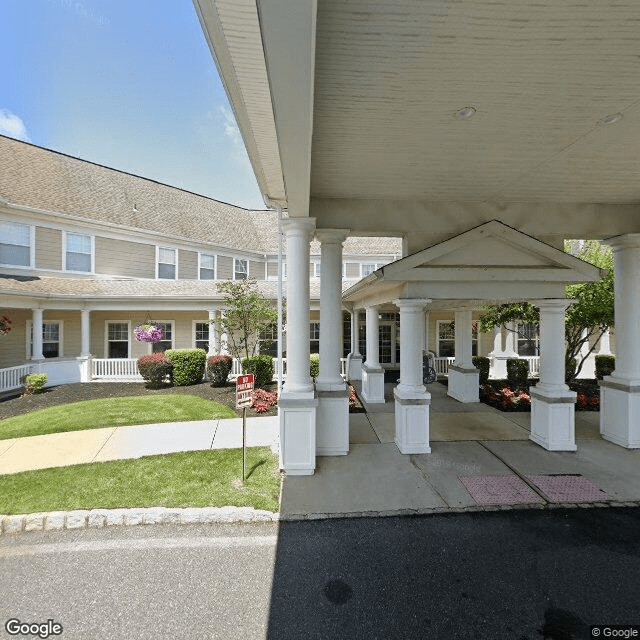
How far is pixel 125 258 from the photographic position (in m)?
15.7

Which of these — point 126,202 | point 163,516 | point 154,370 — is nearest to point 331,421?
point 163,516

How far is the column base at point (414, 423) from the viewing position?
19.7 feet

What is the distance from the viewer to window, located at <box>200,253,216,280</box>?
1766 cm

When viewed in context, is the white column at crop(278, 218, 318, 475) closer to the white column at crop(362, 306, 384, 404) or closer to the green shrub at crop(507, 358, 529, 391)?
the white column at crop(362, 306, 384, 404)

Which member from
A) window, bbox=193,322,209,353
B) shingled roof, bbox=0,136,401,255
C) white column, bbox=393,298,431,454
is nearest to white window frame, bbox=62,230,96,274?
shingled roof, bbox=0,136,401,255

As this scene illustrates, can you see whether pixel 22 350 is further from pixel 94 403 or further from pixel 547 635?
pixel 547 635

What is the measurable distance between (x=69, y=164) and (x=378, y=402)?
1901 cm

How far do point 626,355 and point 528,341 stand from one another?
983 cm

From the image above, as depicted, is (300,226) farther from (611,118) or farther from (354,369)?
(354,369)

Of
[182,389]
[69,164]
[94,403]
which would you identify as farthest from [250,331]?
[69,164]

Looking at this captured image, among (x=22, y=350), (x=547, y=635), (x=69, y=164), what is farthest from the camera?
(x=69, y=164)

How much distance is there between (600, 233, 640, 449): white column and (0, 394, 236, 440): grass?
8.38m

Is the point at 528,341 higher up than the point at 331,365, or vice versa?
the point at 331,365

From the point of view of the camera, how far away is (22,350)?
43.4 ft
